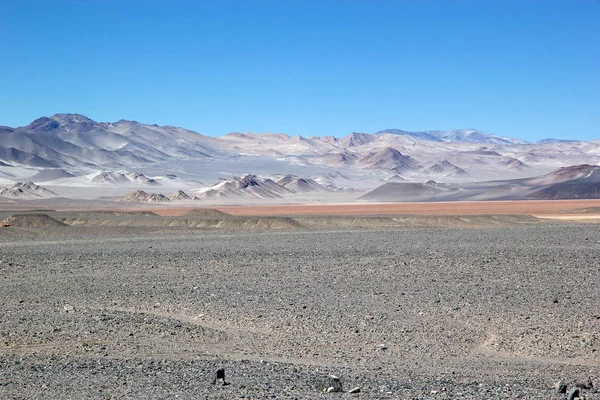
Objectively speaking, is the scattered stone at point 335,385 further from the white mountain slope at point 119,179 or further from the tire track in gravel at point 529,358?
the white mountain slope at point 119,179

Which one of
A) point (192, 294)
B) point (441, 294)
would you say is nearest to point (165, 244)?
point (192, 294)

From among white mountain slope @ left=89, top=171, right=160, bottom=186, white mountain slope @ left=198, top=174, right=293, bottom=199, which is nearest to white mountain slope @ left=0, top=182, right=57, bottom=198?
white mountain slope @ left=198, top=174, right=293, bottom=199

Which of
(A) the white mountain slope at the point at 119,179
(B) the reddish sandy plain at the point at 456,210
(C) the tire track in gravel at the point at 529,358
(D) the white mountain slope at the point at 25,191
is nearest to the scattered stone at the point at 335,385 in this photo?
(C) the tire track in gravel at the point at 529,358

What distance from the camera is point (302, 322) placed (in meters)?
11.9

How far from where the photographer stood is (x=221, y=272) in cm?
1839

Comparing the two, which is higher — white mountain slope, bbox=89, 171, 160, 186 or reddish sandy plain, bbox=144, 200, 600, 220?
white mountain slope, bbox=89, 171, 160, 186

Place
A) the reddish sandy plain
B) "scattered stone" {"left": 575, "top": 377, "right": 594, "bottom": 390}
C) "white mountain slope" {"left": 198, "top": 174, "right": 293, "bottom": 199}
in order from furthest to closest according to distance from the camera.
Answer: "white mountain slope" {"left": 198, "top": 174, "right": 293, "bottom": 199} → the reddish sandy plain → "scattered stone" {"left": 575, "top": 377, "right": 594, "bottom": 390}

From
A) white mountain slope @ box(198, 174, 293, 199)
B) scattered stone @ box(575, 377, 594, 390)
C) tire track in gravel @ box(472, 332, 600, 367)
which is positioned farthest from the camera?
white mountain slope @ box(198, 174, 293, 199)

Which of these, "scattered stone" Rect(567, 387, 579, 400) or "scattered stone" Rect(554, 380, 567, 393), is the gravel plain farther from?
"scattered stone" Rect(567, 387, 579, 400)

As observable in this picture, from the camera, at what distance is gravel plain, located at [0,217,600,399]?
311 inches

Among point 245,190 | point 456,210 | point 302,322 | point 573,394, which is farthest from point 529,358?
point 245,190

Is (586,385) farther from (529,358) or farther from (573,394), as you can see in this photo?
(529,358)

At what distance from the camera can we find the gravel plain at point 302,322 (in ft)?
25.9

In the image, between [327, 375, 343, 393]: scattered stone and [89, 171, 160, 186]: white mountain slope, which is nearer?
[327, 375, 343, 393]: scattered stone
